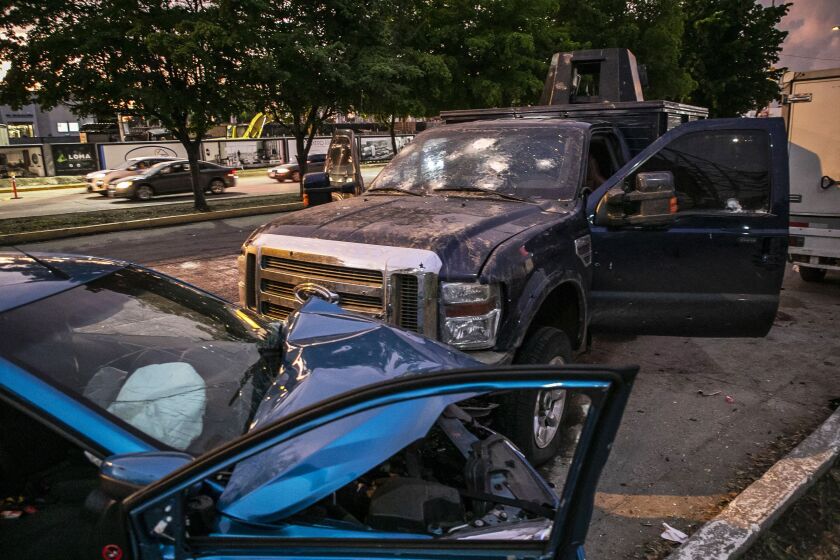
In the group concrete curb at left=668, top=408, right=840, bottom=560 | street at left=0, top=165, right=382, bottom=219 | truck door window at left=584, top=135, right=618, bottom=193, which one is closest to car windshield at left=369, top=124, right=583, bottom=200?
truck door window at left=584, top=135, right=618, bottom=193

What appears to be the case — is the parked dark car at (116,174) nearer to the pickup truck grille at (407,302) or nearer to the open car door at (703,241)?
the open car door at (703,241)

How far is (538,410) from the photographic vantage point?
3.76 meters

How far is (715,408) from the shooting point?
4887mm

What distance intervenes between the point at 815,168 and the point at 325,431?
8338 millimetres

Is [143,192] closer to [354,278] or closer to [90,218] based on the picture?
[90,218]

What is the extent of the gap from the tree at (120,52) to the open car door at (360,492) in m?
13.9

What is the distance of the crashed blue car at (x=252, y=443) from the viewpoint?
5.04ft

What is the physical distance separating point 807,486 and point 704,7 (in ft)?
104

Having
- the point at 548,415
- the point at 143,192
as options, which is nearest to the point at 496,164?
the point at 548,415

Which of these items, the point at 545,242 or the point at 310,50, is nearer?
the point at 545,242

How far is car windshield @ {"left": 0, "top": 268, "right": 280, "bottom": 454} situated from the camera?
6.73 feet

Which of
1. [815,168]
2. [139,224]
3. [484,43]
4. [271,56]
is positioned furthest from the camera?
[484,43]

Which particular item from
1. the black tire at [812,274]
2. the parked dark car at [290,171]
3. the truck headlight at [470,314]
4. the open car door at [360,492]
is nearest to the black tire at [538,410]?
the truck headlight at [470,314]

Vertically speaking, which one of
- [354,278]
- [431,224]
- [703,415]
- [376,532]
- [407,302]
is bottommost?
[703,415]
